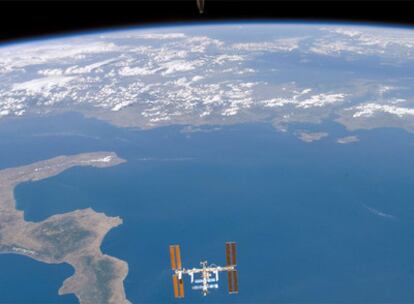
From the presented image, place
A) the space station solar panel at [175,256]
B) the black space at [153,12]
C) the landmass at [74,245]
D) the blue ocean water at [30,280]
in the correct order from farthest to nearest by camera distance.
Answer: the landmass at [74,245] < the blue ocean water at [30,280] < the space station solar panel at [175,256] < the black space at [153,12]

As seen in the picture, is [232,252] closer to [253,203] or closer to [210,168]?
[253,203]

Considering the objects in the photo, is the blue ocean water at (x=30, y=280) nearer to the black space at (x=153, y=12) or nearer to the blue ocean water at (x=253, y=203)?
the blue ocean water at (x=253, y=203)

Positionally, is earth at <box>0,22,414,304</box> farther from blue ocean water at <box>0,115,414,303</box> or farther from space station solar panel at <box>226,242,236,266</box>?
space station solar panel at <box>226,242,236,266</box>

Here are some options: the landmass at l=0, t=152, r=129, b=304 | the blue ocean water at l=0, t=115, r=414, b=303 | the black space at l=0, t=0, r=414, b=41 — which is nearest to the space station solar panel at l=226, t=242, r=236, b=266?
the black space at l=0, t=0, r=414, b=41

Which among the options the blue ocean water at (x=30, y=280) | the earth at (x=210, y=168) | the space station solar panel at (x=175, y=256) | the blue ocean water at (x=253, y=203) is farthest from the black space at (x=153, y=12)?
the blue ocean water at (x=30, y=280)

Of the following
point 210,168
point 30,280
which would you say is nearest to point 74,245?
point 30,280

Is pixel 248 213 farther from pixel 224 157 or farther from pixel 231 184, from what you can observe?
pixel 224 157

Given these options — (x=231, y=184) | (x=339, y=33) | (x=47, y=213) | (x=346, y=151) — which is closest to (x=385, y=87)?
(x=346, y=151)
